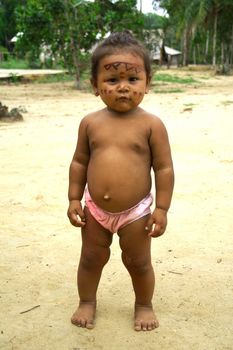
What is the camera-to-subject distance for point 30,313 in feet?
7.64

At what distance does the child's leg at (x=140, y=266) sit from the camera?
209cm

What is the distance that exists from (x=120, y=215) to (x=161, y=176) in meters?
0.25

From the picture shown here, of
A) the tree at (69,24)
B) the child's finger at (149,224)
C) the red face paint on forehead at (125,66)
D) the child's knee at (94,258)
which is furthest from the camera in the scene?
the tree at (69,24)

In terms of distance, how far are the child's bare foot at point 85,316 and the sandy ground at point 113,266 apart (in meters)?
0.04

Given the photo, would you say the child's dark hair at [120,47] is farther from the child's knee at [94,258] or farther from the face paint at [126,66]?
the child's knee at [94,258]

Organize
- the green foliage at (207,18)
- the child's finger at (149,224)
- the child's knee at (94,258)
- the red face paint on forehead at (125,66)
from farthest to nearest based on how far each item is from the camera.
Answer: the green foliage at (207,18) → the child's knee at (94,258) → the child's finger at (149,224) → the red face paint on forehead at (125,66)

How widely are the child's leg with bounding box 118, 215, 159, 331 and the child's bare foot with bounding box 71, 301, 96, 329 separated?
0.22 m

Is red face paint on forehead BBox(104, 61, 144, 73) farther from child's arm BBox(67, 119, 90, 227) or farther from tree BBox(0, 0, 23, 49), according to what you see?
tree BBox(0, 0, 23, 49)

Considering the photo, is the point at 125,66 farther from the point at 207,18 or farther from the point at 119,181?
the point at 207,18

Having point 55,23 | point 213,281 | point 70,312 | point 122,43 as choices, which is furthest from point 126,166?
point 55,23

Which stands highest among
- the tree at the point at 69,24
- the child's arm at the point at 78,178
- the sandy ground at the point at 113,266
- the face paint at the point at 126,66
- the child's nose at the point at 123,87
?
the tree at the point at 69,24

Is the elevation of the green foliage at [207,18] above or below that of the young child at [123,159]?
above

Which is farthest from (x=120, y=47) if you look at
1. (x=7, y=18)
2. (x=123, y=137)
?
(x=7, y=18)

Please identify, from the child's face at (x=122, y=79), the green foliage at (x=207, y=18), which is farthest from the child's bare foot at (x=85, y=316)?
the green foliage at (x=207, y=18)
